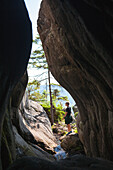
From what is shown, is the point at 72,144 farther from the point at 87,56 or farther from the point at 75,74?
the point at 87,56

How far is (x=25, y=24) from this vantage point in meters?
3.72

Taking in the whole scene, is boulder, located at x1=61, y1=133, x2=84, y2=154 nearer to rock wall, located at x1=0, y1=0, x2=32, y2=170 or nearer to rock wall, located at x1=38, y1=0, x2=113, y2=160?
rock wall, located at x1=38, y1=0, x2=113, y2=160

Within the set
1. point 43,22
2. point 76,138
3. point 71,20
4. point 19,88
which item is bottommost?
point 76,138

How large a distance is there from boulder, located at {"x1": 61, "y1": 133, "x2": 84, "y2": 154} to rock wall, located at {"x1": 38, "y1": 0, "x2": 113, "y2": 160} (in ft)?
7.58

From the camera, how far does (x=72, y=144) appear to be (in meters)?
10.6

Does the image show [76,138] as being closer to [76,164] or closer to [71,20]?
[76,164]

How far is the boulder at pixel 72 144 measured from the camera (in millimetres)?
10422

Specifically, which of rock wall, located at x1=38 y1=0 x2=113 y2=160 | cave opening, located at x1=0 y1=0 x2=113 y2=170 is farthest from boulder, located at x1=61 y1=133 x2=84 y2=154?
rock wall, located at x1=38 y1=0 x2=113 y2=160

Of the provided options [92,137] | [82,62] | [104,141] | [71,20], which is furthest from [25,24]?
[92,137]

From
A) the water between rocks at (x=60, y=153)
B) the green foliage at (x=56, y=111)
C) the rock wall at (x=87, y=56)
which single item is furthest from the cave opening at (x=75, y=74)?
the green foliage at (x=56, y=111)

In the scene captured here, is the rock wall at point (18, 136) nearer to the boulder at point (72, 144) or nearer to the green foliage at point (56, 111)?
the boulder at point (72, 144)

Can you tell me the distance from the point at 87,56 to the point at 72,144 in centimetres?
805

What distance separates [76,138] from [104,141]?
4.76 meters

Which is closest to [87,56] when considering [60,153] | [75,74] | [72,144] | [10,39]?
[75,74]
